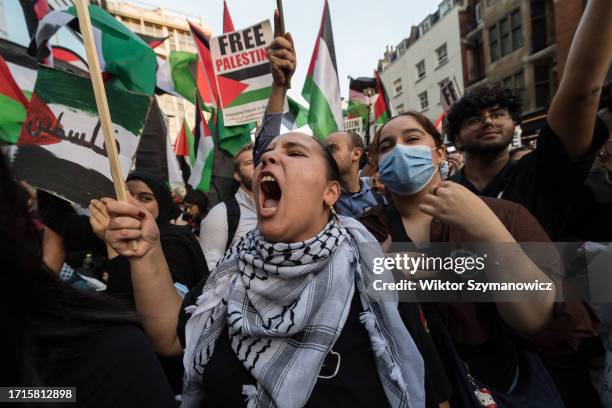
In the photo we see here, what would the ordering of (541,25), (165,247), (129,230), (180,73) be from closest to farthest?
(129,230) < (165,247) < (180,73) < (541,25)

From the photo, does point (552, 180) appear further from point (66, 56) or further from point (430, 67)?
point (430, 67)

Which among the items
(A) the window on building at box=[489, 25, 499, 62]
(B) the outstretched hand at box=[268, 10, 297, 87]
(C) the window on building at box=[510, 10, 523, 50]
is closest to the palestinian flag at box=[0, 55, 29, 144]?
(B) the outstretched hand at box=[268, 10, 297, 87]

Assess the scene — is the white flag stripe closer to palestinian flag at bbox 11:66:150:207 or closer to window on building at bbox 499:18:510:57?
palestinian flag at bbox 11:66:150:207

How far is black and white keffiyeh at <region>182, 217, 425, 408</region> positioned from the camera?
1.18m

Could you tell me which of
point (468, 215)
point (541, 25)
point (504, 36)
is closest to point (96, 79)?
point (468, 215)

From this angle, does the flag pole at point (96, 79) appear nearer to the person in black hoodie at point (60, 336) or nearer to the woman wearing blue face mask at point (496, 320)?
the person in black hoodie at point (60, 336)

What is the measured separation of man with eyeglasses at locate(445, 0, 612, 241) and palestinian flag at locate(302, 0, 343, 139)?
1.81 metres

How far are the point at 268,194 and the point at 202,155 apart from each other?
→ 4.86 meters

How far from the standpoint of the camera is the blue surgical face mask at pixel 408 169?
196 centimetres

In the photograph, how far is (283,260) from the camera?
137 centimetres

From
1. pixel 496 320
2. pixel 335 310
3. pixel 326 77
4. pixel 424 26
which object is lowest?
pixel 496 320

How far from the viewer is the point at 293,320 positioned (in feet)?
4.05

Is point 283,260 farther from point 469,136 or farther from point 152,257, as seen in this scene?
point 469,136

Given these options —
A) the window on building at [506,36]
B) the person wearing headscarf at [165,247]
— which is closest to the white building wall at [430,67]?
the window on building at [506,36]
